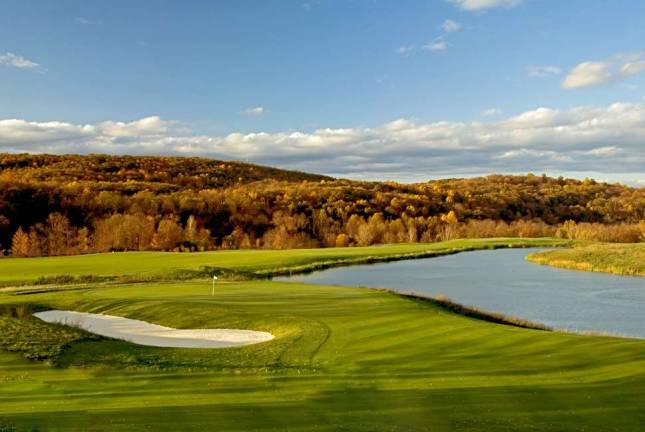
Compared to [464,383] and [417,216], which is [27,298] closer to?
[464,383]

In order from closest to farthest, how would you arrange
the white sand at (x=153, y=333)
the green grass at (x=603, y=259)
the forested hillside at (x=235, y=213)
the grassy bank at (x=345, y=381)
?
the grassy bank at (x=345, y=381) → the white sand at (x=153, y=333) → the green grass at (x=603, y=259) → the forested hillside at (x=235, y=213)

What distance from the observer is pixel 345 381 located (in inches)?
452

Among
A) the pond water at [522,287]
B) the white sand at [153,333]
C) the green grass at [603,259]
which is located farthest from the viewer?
the green grass at [603,259]

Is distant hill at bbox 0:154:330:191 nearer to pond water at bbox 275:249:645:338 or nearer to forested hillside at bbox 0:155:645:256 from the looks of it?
forested hillside at bbox 0:155:645:256

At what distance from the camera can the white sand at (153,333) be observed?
714 inches

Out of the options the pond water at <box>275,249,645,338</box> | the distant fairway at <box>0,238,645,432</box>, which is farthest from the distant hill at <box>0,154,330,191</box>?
the distant fairway at <box>0,238,645,432</box>

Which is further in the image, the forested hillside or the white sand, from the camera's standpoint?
the forested hillside

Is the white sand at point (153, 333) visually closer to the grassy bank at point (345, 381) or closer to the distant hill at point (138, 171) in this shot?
the grassy bank at point (345, 381)

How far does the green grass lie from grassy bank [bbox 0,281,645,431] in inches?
1253

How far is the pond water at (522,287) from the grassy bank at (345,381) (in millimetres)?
8647

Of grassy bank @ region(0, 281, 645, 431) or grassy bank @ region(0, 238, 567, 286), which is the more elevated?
grassy bank @ region(0, 281, 645, 431)

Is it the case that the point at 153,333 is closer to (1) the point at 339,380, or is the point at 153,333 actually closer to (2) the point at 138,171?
(1) the point at 339,380

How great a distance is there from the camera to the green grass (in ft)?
146

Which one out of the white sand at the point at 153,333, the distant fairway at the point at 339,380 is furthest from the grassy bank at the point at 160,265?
the distant fairway at the point at 339,380
